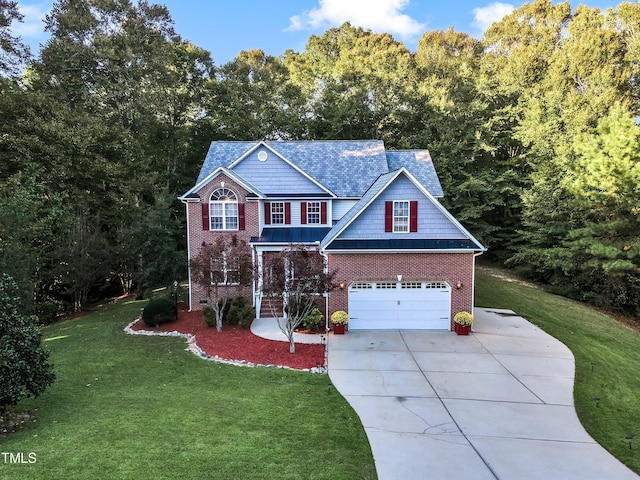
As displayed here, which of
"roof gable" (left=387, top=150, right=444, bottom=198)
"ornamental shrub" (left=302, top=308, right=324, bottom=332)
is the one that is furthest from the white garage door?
"roof gable" (left=387, top=150, right=444, bottom=198)

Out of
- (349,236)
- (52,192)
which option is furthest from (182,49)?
(349,236)

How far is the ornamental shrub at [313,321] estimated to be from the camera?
52.0 feet

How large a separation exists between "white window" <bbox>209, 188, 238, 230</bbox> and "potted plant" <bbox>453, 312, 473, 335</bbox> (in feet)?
36.7

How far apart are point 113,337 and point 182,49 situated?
27.4 m

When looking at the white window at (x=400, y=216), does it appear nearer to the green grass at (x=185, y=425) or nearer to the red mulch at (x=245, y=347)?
the red mulch at (x=245, y=347)

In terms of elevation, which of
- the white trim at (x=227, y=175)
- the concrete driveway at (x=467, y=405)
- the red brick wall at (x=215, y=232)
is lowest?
the concrete driveway at (x=467, y=405)

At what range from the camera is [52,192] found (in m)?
22.8

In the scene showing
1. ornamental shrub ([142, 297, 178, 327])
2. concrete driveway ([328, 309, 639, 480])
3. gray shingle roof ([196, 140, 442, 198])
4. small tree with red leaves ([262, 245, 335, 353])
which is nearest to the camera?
concrete driveway ([328, 309, 639, 480])

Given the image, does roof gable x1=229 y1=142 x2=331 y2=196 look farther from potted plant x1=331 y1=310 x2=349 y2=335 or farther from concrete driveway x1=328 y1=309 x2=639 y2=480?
concrete driveway x1=328 y1=309 x2=639 y2=480

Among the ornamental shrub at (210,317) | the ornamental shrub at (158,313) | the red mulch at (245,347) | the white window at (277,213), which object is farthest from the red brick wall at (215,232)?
the red mulch at (245,347)

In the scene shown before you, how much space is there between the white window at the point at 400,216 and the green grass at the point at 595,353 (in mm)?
7423

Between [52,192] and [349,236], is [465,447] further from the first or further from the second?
[52,192]

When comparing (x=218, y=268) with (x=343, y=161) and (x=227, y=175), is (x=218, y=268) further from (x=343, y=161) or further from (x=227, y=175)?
(x=343, y=161)

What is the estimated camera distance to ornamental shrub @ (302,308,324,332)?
1586 cm
